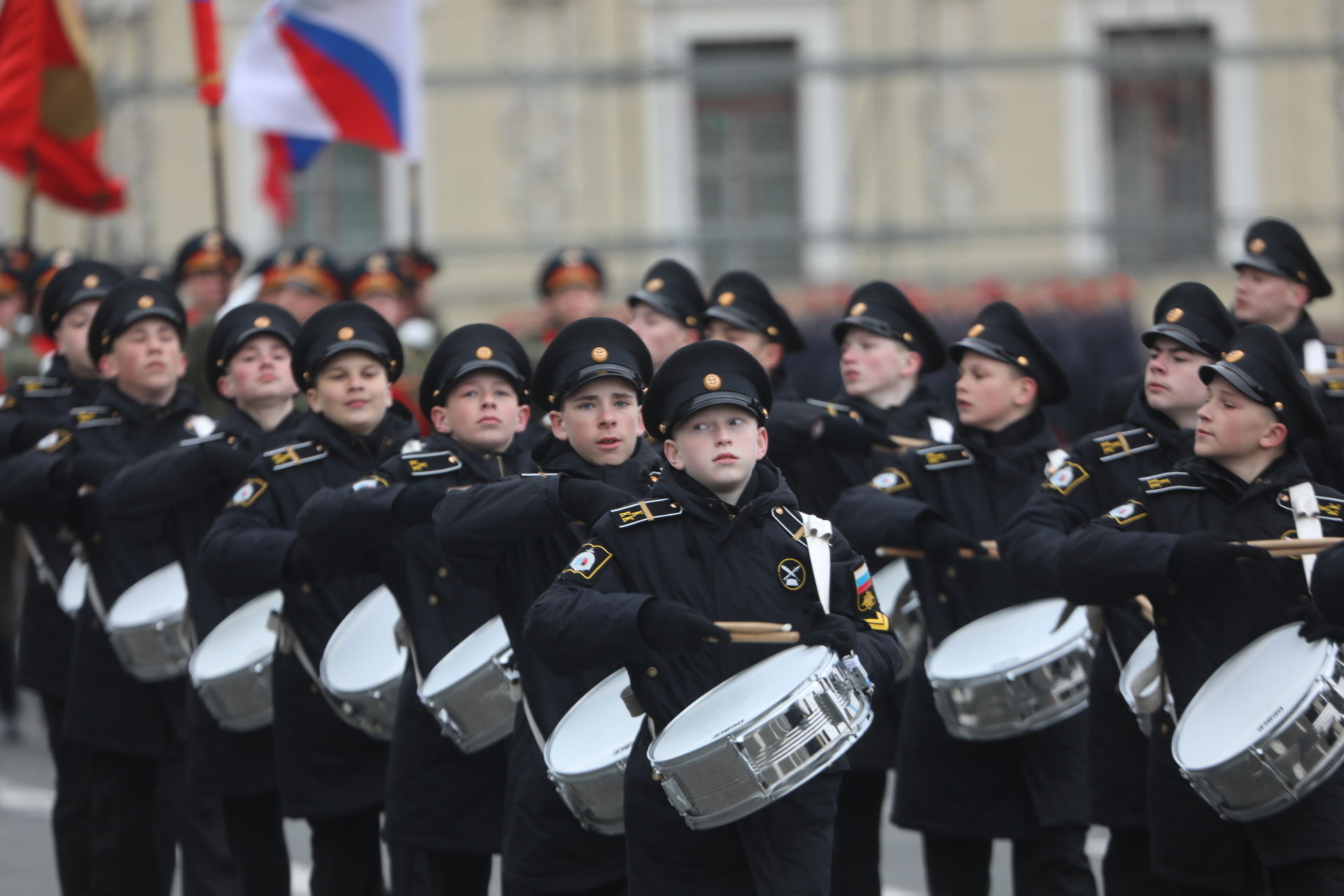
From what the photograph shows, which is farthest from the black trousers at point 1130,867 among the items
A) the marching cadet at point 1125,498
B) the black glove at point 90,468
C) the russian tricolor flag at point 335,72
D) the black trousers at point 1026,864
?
the russian tricolor flag at point 335,72

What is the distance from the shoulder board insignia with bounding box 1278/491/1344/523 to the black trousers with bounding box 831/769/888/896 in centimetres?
205

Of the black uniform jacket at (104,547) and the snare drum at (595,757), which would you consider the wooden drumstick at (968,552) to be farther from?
the black uniform jacket at (104,547)

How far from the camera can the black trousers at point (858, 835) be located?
7535mm

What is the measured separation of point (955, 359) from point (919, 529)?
A: 0.71 metres

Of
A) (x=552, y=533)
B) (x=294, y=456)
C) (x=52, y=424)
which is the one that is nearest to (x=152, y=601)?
(x=294, y=456)

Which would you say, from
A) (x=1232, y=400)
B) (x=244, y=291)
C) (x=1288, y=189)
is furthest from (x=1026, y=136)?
(x=1232, y=400)

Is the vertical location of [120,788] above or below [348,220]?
below

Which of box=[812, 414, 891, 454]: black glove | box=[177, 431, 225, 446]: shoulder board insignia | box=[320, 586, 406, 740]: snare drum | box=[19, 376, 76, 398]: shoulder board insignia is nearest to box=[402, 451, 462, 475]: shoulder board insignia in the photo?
box=[320, 586, 406, 740]: snare drum

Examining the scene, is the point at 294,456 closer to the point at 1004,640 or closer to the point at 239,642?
the point at 239,642

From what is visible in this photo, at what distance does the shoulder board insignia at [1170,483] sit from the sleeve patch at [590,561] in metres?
1.58

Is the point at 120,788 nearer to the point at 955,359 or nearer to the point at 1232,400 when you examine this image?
the point at 955,359

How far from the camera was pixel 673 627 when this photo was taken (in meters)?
5.31

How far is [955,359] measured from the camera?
749cm

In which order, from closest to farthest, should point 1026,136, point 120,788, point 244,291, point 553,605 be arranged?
point 553,605, point 120,788, point 244,291, point 1026,136
